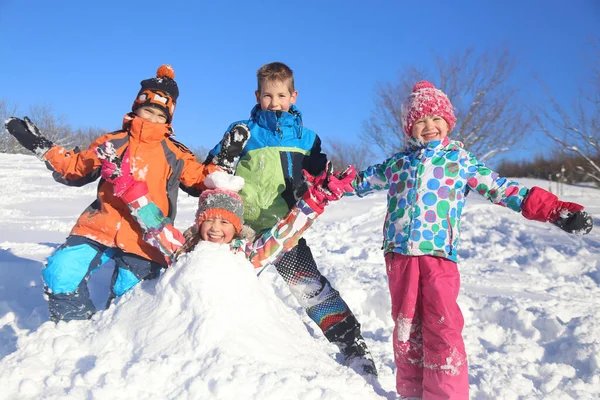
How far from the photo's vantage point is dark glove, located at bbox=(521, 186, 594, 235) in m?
2.17

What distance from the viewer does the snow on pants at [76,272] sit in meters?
2.59

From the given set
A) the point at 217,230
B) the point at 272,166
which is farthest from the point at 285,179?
the point at 217,230

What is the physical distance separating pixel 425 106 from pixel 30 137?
2.29 meters

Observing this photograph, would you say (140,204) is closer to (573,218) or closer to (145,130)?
(145,130)

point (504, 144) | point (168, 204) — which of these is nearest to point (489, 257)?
point (168, 204)

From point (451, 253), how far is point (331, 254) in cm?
394

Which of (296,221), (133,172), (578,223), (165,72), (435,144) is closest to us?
(578,223)

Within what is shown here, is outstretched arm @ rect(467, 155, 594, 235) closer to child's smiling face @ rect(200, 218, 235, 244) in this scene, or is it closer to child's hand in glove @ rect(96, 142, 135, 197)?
child's smiling face @ rect(200, 218, 235, 244)

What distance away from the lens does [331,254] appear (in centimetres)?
629

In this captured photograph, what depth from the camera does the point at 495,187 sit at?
241cm

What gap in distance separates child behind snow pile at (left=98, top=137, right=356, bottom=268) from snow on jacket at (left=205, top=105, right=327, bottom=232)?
19 centimetres

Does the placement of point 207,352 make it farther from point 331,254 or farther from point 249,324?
point 331,254

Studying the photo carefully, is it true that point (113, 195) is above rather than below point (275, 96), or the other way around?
below

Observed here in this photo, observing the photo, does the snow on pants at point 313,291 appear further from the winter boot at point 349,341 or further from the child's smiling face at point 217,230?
the child's smiling face at point 217,230
